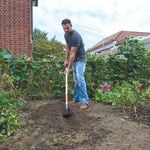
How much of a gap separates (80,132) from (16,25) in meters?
6.11

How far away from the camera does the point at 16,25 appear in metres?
6.91

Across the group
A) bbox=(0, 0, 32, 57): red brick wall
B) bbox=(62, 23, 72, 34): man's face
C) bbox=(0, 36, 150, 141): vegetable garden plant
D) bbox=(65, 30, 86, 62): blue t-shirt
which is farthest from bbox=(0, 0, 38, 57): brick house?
bbox=(62, 23, 72, 34): man's face

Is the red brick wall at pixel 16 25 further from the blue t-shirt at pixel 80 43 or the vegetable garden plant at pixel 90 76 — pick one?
the blue t-shirt at pixel 80 43

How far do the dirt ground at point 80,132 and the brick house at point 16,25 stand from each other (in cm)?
466

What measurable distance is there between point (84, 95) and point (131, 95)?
36.7 inches

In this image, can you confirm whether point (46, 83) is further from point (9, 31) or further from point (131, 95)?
point (9, 31)

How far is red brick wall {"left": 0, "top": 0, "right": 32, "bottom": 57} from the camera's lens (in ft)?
22.6

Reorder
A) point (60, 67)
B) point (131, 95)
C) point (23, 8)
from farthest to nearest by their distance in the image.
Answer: point (23, 8) < point (60, 67) < point (131, 95)

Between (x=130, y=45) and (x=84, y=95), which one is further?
(x=130, y=45)

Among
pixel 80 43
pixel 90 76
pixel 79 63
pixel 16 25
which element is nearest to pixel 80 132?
pixel 79 63

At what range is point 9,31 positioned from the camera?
693cm

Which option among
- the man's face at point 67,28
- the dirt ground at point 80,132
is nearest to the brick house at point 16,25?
the man's face at point 67,28

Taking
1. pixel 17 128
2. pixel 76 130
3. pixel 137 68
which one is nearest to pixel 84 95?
pixel 76 130

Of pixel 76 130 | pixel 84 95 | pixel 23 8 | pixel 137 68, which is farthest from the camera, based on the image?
pixel 23 8
